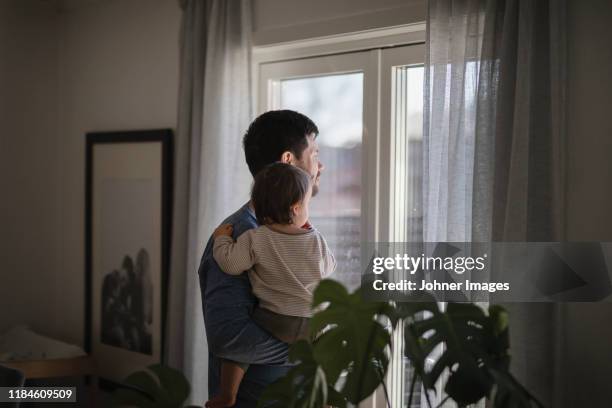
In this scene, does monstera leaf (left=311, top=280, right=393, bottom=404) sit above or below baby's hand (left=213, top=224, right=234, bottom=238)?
below

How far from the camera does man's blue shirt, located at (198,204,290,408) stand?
1.72m

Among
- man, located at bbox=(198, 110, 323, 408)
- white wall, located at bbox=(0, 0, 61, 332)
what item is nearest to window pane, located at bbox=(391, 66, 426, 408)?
man, located at bbox=(198, 110, 323, 408)

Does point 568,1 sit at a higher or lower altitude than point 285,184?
higher

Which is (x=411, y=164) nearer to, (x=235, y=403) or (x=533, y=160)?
(x=533, y=160)

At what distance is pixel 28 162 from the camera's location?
3641 millimetres

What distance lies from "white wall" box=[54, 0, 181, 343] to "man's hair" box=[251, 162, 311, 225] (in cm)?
151

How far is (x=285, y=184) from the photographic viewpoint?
5.83 ft

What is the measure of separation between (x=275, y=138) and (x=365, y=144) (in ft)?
2.55

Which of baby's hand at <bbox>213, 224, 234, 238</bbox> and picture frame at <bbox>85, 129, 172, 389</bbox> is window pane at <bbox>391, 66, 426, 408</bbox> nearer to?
baby's hand at <bbox>213, 224, 234, 238</bbox>

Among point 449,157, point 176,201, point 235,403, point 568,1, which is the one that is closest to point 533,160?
point 449,157

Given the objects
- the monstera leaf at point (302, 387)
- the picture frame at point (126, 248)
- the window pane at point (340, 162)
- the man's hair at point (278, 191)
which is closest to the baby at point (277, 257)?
the man's hair at point (278, 191)

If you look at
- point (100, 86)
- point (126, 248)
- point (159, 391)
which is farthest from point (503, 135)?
point (100, 86)

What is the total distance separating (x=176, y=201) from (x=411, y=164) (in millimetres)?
1094

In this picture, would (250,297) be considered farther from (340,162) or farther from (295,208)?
(340,162)
